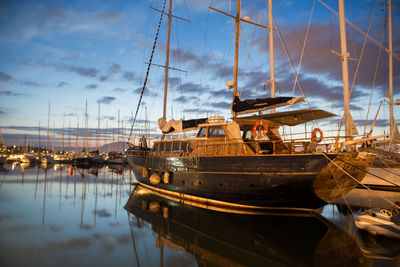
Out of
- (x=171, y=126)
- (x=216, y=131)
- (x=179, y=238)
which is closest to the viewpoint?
(x=179, y=238)

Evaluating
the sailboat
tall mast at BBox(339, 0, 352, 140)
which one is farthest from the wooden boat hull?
tall mast at BBox(339, 0, 352, 140)

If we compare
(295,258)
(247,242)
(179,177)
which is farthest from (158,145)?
(295,258)

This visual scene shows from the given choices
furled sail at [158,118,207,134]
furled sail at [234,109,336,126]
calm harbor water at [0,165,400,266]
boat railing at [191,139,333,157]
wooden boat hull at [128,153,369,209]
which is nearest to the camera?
calm harbor water at [0,165,400,266]

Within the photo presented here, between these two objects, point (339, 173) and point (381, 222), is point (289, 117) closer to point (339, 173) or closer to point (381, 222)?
point (339, 173)

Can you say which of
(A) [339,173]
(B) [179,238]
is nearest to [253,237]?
(B) [179,238]

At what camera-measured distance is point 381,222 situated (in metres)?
7.14

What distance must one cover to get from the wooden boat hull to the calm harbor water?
650 millimetres

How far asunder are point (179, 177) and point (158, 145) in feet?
11.6

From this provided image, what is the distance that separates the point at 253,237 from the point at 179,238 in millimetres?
2193

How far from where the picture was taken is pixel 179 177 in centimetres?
1203

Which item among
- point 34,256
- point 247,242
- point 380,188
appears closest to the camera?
point 34,256

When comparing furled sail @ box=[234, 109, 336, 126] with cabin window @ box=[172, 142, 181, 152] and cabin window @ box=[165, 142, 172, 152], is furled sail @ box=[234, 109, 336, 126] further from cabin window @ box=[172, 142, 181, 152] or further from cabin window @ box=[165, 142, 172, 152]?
cabin window @ box=[165, 142, 172, 152]

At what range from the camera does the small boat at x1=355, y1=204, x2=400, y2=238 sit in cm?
698

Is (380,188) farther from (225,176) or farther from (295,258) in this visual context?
(295,258)
